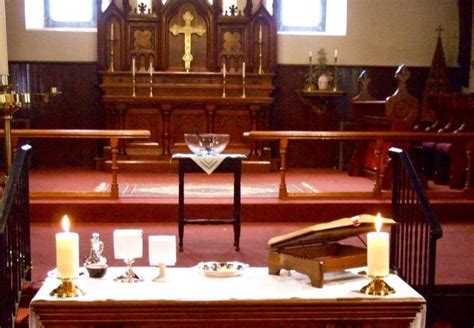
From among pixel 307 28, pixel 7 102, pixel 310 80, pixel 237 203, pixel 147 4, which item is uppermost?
pixel 147 4

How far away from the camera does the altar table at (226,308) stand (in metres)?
2.90

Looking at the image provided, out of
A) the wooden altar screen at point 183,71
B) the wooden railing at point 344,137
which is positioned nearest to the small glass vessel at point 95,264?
the wooden railing at point 344,137

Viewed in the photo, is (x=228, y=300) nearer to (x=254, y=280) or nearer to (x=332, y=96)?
(x=254, y=280)

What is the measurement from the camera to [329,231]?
3223 mm

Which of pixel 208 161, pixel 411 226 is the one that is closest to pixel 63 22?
pixel 208 161

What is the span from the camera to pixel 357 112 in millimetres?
9664

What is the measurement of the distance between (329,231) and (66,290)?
43.4 inches

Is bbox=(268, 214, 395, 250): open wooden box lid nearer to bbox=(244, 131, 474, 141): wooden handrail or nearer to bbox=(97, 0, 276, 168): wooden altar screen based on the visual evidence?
bbox=(244, 131, 474, 141): wooden handrail

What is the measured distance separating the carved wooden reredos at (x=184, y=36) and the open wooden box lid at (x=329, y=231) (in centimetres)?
697

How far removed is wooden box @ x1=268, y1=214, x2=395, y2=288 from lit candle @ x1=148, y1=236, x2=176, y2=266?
1.45 ft

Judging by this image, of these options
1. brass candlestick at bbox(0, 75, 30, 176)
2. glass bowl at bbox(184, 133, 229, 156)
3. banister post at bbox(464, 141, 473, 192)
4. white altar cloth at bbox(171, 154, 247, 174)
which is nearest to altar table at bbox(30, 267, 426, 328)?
white altar cloth at bbox(171, 154, 247, 174)

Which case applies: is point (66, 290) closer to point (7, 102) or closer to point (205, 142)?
point (205, 142)

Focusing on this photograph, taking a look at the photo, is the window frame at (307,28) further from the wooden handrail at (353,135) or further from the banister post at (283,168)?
the banister post at (283,168)

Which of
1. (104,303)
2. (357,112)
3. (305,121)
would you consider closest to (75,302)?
(104,303)
